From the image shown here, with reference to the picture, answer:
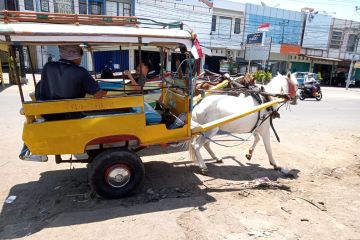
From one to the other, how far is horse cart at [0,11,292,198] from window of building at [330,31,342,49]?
133 feet

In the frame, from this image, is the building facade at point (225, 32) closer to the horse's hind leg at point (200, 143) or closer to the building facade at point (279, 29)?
the building facade at point (279, 29)

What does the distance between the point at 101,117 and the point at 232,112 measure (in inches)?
92.4

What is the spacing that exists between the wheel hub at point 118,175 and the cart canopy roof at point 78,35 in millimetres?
1641

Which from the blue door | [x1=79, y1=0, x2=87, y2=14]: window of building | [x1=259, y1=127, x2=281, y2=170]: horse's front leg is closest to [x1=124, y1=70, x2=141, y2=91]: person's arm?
the blue door

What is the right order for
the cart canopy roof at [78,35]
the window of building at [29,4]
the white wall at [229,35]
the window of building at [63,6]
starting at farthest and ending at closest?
1. the white wall at [229,35]
2. the window of building at [63,6]
3. the window of building at [29,4]
4. the cart canopy roof at [78,35]

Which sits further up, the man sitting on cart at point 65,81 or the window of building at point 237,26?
the window of building at point 237,26

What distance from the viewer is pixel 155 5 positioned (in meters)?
24.7

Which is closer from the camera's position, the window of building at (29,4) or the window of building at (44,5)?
the window of building at (29,4)

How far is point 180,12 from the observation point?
25953 millimetres

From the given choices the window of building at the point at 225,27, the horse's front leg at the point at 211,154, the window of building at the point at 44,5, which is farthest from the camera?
the window of building at the point at 225,27

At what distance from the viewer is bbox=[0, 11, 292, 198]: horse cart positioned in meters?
3.54

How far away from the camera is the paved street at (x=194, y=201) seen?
141 inches

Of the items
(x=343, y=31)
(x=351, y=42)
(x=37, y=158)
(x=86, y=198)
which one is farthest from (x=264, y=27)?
(x=37, y=158)

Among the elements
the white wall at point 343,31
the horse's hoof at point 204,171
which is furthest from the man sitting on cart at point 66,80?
the white wall at point 343,31
